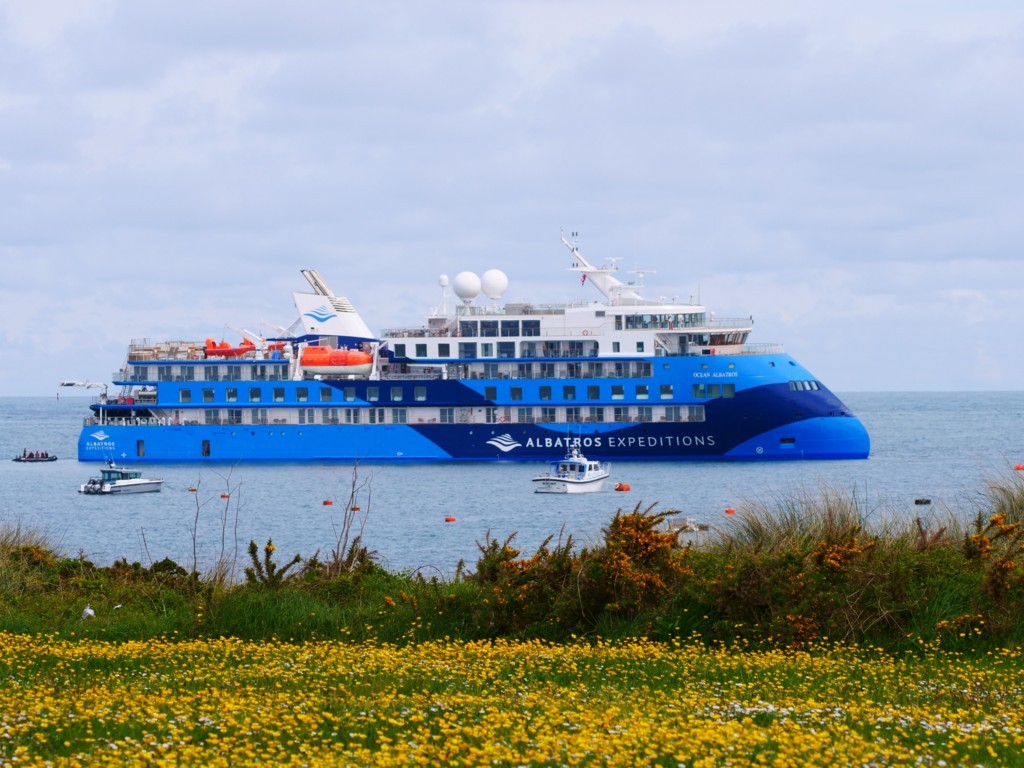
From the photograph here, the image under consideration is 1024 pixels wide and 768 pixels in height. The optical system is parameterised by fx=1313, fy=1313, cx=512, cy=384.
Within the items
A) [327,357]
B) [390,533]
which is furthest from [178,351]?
[390,533]

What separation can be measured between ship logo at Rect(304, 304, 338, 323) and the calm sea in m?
8.40

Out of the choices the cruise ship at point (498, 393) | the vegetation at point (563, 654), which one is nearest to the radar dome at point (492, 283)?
the cruise ship at point (498, 393)

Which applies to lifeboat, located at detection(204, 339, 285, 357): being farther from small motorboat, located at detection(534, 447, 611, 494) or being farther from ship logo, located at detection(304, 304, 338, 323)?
small motorboat, located at detection(534, 447, 611, 494)

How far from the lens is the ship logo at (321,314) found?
67.0 meters

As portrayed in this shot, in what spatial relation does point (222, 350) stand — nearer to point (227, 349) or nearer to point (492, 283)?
point (227, 349)

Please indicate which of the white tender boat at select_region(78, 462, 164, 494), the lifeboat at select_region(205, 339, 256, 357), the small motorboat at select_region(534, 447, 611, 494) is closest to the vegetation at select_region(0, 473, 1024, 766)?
the small motorboat at select_region(534, 447, 611, 494)

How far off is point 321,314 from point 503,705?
190 feet

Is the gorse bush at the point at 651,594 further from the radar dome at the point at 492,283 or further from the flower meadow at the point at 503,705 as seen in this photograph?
the radar dome at the point at 492,283

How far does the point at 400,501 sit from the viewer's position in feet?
159

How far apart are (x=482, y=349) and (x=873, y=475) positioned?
19073 millimetres

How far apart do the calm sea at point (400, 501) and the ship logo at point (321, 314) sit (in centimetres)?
840

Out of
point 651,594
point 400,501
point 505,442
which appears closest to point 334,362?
point 505,442

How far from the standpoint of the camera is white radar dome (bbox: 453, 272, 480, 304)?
65562 mm

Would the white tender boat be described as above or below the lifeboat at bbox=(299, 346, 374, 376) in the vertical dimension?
below
